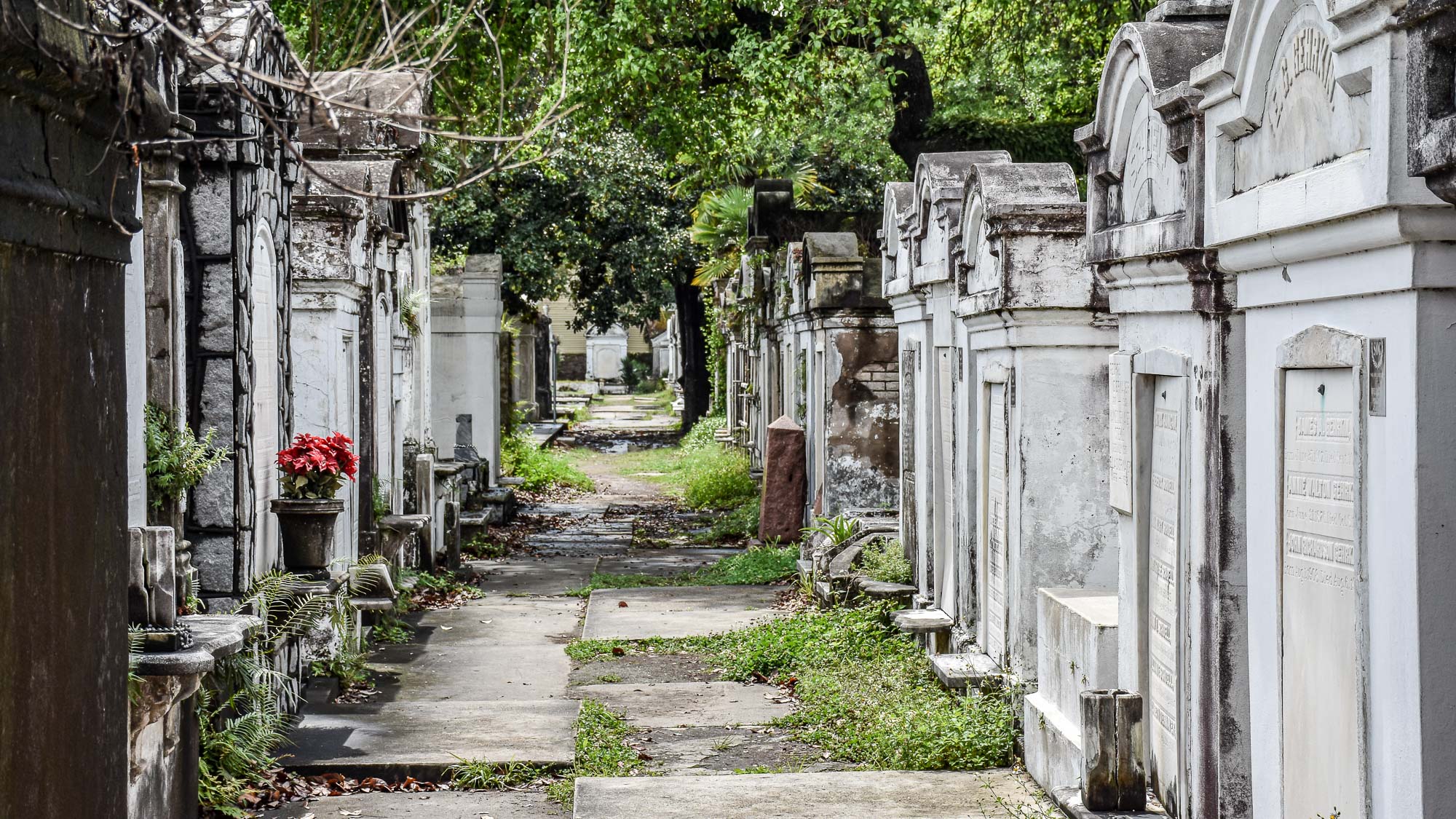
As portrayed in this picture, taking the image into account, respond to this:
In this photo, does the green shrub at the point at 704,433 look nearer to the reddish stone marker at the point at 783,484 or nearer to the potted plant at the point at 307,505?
the reddish stone marker at the point at 783,484

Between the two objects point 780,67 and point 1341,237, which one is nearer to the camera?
point 1341,237

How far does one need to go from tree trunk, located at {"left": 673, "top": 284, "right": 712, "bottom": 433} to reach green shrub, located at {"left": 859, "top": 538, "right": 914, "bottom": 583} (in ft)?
64.4

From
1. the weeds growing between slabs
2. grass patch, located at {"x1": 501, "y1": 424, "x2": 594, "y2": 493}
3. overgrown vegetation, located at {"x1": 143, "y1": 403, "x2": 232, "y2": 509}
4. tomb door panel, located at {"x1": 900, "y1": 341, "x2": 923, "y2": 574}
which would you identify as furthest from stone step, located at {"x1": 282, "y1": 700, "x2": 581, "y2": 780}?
grass patch, located at {"x1": 501, "y1": 424, "x2": 594, "y2": 493}

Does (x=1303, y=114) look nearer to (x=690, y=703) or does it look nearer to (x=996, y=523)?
(x=996, y=523)

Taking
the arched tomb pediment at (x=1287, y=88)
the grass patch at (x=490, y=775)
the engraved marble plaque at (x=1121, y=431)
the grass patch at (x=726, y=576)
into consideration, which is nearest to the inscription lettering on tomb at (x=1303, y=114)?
the arched tomb pediment at (x=1287, y=88)

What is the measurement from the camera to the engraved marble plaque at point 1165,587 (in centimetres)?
456

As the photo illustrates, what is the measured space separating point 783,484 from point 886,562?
451cm

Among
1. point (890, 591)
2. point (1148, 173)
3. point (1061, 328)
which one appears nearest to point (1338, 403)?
point (1148, 173)

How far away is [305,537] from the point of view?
7773mm

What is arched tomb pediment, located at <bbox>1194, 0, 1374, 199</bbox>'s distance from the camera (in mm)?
3199

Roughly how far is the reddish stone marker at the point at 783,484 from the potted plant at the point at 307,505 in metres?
6.82

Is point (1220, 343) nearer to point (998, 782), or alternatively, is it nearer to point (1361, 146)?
point (1361, 146)

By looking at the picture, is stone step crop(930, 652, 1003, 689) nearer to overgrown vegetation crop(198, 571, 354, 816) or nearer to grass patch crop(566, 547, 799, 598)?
overgrown vegetation crop(198, 571, 354, 816)

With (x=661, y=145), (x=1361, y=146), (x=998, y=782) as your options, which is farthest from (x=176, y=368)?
(x=661, y=145)
